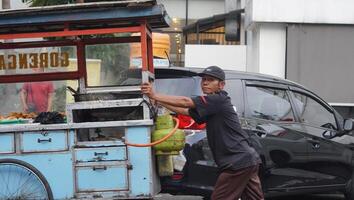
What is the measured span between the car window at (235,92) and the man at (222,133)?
62.8 inches

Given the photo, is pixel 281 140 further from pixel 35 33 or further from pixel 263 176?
pixel 35 33

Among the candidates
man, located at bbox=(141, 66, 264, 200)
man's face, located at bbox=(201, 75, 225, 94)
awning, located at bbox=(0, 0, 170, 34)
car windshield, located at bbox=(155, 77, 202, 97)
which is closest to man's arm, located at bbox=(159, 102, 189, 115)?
man, located at bbox=(141, 66, 264, 200)

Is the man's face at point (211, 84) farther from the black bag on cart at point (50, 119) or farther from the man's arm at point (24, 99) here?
the man's arm at point (24, 99)

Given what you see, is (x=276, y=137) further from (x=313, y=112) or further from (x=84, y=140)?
(x=84, y=140)

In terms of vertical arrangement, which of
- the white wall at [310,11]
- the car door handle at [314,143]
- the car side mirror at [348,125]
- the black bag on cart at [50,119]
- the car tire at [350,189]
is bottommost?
the car tire at [350,189]

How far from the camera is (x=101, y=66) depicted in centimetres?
667

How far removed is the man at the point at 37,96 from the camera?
22.9 ft

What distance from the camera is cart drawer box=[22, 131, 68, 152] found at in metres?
5.46

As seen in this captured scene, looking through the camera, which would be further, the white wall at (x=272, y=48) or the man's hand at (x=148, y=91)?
the white wall at (x=272, y=48)

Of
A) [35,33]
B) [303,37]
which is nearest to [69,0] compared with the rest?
[303,37]

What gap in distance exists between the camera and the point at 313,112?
723 centimetres

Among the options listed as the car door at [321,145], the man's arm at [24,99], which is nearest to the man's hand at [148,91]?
the car door at [321,145]

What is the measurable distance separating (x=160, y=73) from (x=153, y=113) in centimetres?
97

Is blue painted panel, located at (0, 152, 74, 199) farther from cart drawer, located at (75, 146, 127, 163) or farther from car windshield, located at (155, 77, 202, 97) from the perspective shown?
car windshield, located at (155, 77, 202, 97)
